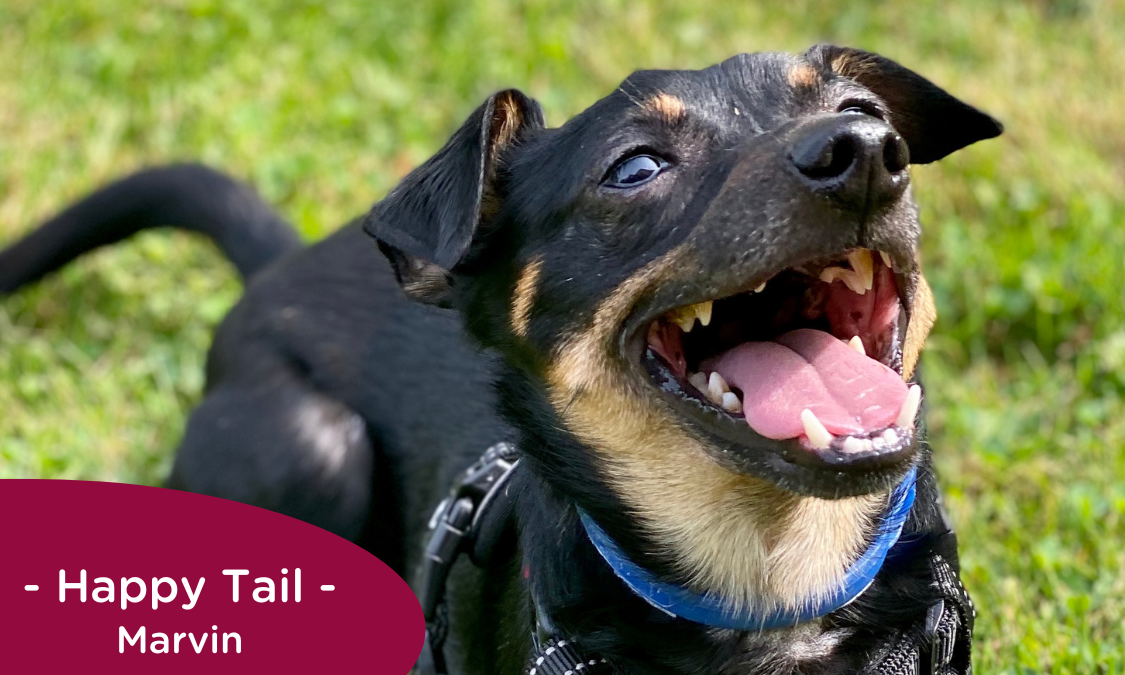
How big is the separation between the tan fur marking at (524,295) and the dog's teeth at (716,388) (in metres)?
0.47

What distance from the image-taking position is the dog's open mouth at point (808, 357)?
8.07 ft

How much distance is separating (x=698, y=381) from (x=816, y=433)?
0.34 m

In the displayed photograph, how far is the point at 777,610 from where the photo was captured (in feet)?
8.91

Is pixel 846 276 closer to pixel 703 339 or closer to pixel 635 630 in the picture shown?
pixel 703 339

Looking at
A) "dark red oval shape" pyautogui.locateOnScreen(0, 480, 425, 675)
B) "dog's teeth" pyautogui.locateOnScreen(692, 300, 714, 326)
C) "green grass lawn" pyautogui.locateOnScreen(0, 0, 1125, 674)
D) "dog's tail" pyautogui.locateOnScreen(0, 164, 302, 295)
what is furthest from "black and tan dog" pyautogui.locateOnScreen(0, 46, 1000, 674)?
"dog's tail" pyautogui.locateOnScreen(0, 164, 302, 295)

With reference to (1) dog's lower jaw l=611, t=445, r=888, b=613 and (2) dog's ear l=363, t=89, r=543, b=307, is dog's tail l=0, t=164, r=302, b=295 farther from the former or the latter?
(1) dog's lower jaw l=611, t=445, r=888, b=613

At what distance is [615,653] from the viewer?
8.89ft

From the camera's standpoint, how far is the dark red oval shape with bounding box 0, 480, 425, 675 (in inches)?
138

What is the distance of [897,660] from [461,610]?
1.25 m

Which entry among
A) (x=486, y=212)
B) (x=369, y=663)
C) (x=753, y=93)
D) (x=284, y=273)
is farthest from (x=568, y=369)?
(x=284, y=273)

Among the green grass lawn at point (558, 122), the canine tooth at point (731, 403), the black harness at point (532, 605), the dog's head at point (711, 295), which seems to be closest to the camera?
the dog's head at point (711, 295)

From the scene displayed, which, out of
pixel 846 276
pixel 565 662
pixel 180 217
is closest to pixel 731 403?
pixel 846 276

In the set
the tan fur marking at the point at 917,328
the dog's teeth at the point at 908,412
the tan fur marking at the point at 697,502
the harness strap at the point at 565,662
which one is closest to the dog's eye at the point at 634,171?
the tan fur marking at the point at 697,502

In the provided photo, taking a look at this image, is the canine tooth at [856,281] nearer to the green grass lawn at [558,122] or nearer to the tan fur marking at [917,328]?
the tan fur marking at [917,328]
